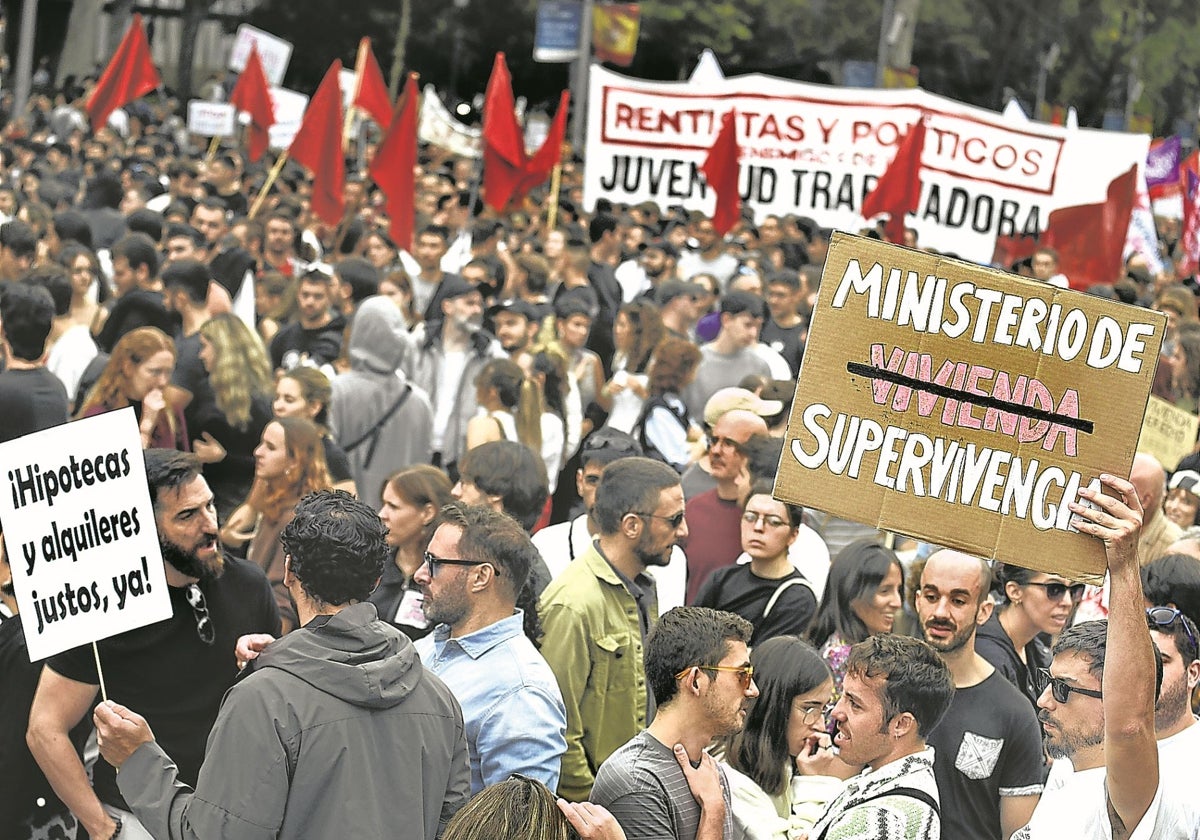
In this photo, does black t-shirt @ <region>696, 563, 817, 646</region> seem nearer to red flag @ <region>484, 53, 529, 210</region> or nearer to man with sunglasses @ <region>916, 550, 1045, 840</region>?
man with sunglasses @ <region>916, 550, 1045, 840</region>

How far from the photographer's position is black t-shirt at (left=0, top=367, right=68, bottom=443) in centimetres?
685

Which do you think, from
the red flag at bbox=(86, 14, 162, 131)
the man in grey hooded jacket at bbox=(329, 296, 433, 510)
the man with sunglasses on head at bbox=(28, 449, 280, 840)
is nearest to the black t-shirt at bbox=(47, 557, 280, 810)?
the man with sunglasses on head at bbox=(28, 449, 280, 840)

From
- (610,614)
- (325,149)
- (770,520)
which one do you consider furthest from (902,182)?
(610,614)

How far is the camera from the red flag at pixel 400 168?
13.0m

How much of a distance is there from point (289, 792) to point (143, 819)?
1.44ft

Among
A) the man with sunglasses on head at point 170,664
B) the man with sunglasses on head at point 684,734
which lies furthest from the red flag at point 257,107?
the man with sunglasses on head at point 684,734

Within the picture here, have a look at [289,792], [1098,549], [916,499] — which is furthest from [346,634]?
[1098,549]

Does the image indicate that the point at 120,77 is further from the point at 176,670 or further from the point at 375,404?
the point at 176,670

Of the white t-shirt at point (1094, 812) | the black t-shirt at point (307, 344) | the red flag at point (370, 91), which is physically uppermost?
the white t-shirt at point (1094, 812)

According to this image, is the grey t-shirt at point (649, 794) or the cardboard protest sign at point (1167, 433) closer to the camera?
the grey t-shirt at point (649, 794)

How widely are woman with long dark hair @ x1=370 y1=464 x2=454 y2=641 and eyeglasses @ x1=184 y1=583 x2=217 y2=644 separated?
96 centimetres

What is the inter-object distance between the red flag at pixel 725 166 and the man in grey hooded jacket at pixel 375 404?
238 inches

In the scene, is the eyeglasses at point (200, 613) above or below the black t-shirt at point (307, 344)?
above

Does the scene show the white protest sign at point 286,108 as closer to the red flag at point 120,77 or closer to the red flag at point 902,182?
the red flag at point 120,77
